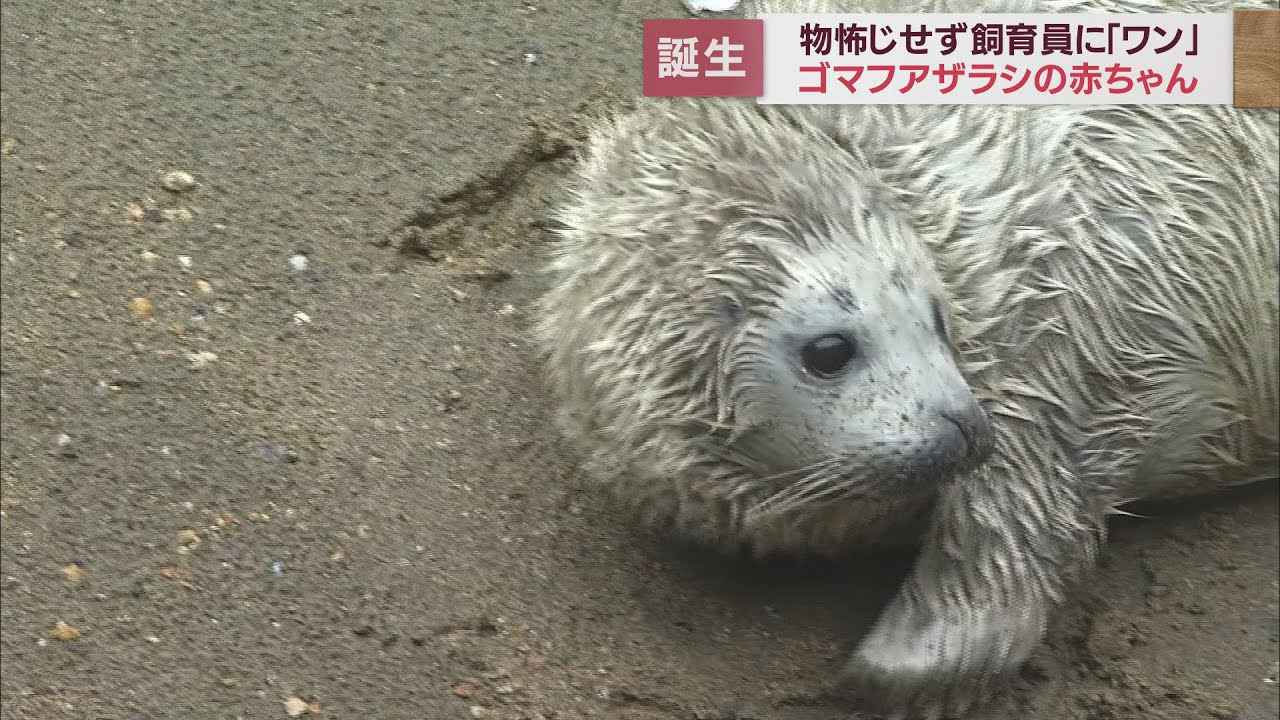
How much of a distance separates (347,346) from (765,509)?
0.55 m

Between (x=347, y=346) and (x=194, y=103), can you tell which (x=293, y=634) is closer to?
(x=347, y=346)

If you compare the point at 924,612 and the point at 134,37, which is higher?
the point at 134,37

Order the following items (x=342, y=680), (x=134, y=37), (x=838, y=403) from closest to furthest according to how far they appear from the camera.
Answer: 1. (x=838, y=403)
2. (x=342, y=680)
3. (x=134, y=37)

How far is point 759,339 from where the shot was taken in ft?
3.76

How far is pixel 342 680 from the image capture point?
1.25 m

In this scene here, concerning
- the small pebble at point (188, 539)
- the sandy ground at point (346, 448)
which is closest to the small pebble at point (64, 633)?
the sandy ground at point (346, 448)

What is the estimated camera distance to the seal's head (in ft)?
3.72

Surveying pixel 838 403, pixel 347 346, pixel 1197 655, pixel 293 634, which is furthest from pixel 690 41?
pixel 1197 655

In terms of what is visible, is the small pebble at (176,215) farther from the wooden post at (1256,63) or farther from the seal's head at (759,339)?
the wooden post at (1256,63)

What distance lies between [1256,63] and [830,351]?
0.60 meters
